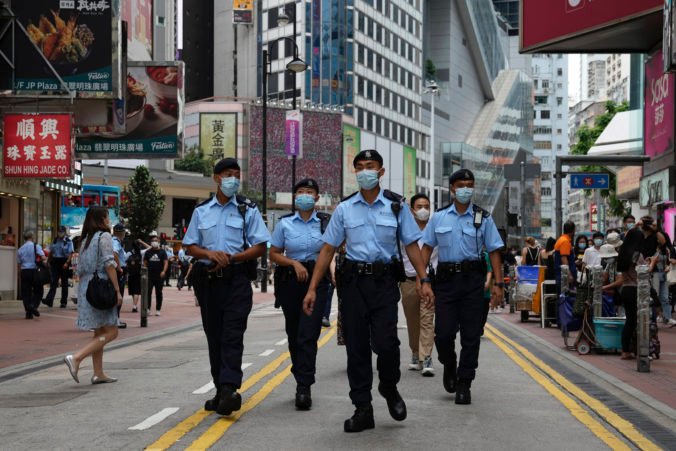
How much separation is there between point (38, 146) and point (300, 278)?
16.6 meters

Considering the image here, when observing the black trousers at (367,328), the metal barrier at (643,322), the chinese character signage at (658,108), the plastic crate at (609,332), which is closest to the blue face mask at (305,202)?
the black trousers at (367,328)

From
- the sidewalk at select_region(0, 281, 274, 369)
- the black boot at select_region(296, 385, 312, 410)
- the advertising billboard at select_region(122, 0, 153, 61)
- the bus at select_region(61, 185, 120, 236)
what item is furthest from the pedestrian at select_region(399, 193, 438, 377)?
the bus at select_region(61, 185, 120, 236)

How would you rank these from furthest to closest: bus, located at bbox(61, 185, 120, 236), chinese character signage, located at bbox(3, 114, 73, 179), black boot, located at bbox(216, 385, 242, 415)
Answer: bus, located at bbox(61, 185, 120, 236)
chinese character signage, located at bbox(3, 114, 73, 179)
black boot, located at bbox(216, 385, 242, 415)

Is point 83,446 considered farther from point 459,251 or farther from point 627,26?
point 627,26

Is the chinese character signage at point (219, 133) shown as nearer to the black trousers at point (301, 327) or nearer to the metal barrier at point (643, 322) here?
the metal barrier at point (643, 322)

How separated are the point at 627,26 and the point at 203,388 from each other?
756 inches

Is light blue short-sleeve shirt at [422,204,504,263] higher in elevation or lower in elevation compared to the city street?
higher

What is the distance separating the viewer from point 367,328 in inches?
292

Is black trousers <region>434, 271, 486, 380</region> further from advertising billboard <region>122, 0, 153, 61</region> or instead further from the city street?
advertising billboard <region>122, 0, 153, 61</region>

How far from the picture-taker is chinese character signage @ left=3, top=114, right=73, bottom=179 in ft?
76.7

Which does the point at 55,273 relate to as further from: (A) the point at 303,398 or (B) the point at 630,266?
(A) the point at 303,398

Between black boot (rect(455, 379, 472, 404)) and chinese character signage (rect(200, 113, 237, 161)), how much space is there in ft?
295

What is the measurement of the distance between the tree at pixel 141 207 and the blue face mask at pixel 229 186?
59.8 m

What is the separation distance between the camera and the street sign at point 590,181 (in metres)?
27.4
